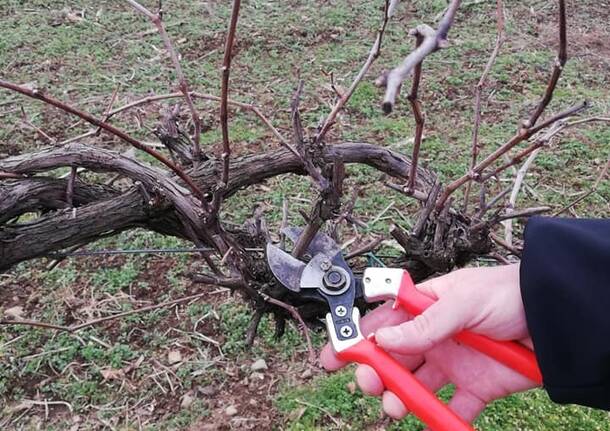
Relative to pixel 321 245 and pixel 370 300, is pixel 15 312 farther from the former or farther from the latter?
pixel 370 300

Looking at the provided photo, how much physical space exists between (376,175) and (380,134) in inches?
14.7

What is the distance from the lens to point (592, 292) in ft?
4.05

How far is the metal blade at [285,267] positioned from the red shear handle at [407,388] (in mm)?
175

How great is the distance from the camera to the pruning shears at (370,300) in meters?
1.33

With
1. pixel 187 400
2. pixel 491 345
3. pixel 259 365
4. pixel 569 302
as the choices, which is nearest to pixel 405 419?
pixel 259 365

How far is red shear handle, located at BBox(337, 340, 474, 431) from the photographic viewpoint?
4.24ft

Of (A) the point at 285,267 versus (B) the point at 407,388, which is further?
(A) the point at 285,267

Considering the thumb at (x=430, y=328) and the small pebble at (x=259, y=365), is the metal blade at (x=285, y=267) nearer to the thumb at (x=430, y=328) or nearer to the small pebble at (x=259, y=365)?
the thumb at (x=430, y=328)

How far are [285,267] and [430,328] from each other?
328 millimetres

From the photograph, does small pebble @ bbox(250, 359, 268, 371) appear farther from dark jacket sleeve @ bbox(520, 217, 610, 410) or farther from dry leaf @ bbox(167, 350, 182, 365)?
dark jacket sleeve @ bbox(520, 217, 610, 410)

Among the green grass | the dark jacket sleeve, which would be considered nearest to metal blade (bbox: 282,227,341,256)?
the dark jacket sleeve

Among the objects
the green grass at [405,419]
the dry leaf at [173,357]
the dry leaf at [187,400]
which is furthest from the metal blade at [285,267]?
the dry leaf at [173,357]

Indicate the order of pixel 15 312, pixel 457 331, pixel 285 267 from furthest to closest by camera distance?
1. pixel 15 312
2. pixel 285 267
3. pixel 457 331

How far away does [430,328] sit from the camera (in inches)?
51.8
